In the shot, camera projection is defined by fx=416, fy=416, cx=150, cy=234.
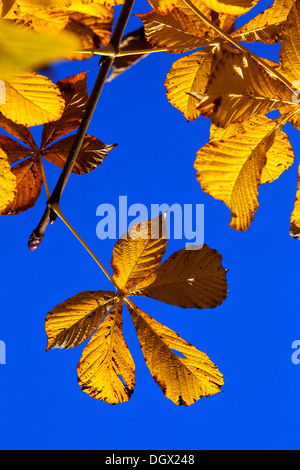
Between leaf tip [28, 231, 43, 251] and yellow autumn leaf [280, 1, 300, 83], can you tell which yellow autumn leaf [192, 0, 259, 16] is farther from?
leaf tip [28, 231, 43, 251]

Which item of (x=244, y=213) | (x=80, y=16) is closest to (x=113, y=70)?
(x=80, y=16)

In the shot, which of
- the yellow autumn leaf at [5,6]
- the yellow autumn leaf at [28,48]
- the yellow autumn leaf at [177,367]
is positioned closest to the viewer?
the yellow autumn leaf at [28,48]

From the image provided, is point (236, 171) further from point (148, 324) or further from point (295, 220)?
point (148, 324)

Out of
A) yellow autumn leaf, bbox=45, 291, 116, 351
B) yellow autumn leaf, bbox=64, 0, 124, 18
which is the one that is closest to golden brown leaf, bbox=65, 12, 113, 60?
yellow autumn leaf, bbox=64, 0, 124, 18

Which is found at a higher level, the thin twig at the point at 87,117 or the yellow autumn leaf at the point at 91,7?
the yellow autumn leaf at the point at 91,7

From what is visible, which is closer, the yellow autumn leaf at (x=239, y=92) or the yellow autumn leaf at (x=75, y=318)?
the yellow autumn leaf at (x=239, y=92)

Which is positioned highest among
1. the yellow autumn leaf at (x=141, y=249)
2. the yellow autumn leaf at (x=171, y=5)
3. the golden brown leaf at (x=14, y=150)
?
the yellow autumn leaf at (x=171, y=5)

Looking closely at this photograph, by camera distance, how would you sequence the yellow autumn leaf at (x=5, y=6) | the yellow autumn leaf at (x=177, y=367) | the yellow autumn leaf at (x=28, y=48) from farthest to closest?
the yellow autumn leaf at (x=177, y=367)
the yellow autumn leaf at (x=5, y=6)
the yellow autumn leaf at (x=28, y=48)

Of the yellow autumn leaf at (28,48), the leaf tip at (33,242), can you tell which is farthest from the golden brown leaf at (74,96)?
the yellow autumn leaf at (28,48)

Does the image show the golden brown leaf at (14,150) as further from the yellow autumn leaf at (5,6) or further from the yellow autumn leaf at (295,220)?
the yellow autumn leaf at (295,220)
